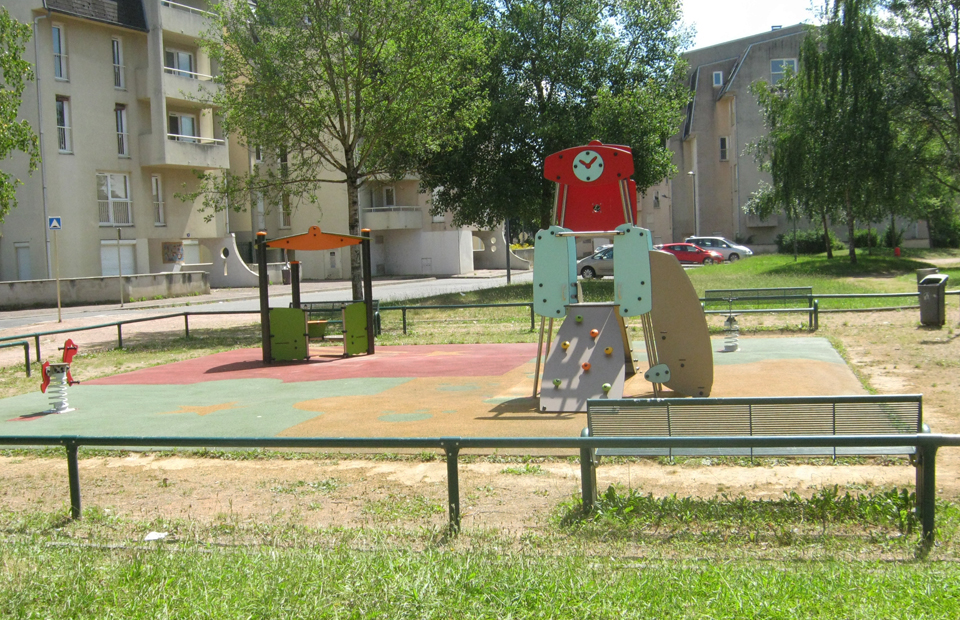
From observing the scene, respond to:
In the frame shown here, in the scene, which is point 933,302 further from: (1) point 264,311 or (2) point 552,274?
(1) point 264,311

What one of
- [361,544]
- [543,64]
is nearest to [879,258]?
[543,64]

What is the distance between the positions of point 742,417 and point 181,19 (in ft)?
127

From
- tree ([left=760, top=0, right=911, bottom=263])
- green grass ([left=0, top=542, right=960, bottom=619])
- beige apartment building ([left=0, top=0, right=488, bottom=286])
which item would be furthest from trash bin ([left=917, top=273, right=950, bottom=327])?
beige apartment building ([left=0, top=0, right=488, bottom=286])

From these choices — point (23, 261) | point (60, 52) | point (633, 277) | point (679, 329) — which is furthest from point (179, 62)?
point (679, 329)

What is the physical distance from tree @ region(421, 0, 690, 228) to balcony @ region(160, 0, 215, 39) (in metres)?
15.4

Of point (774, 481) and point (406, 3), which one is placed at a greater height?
point (406, 3)

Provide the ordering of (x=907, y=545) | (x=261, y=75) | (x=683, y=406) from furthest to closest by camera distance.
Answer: (x=261, y=75) < (x=683, y=406) < (x=907, y=545)

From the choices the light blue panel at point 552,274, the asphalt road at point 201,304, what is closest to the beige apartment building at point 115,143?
the asphalt road at point 201,304

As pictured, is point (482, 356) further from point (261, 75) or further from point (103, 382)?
point (261, 75)

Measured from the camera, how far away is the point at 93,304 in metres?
32.7

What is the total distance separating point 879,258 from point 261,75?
3216 cm

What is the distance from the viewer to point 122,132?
38031 mm

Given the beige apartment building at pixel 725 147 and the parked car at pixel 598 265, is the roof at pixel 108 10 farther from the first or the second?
the beige apartment building at pixel 725 147

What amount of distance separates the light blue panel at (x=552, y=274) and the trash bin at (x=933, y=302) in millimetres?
9713
